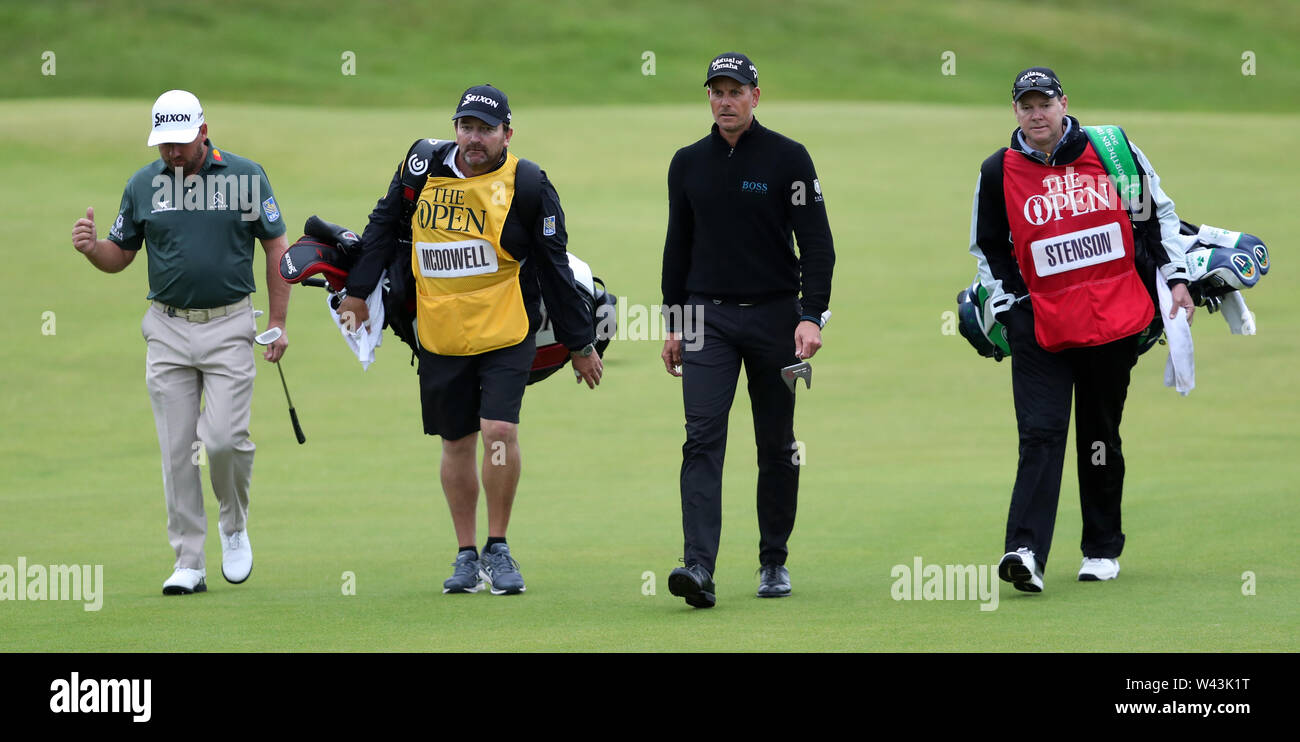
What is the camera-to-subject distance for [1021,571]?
766cm

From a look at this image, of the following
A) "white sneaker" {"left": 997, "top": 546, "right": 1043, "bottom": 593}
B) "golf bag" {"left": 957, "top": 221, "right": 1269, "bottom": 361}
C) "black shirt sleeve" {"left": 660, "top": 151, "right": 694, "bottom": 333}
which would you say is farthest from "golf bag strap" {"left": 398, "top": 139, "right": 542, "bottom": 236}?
"white sneaker" {"left": 997, "top": 546, "right": 1043, "bottom": 593}

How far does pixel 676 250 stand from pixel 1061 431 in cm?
195

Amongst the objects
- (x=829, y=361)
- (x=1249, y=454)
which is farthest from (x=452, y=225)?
(x=829, y=361)

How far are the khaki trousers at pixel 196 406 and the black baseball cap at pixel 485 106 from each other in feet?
5.20

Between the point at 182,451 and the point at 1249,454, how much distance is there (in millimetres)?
8253

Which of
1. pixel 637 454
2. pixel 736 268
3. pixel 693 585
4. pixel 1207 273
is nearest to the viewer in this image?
pixel 693 585

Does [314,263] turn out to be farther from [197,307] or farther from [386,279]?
[197,307]

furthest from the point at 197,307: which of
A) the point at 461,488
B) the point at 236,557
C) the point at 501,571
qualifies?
the point at 501,571

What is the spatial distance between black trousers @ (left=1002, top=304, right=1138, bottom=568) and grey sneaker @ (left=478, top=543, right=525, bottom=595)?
228cm

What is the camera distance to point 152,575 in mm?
9141

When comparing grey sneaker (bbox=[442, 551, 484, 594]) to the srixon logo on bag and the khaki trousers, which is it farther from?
the srixon logo on bag

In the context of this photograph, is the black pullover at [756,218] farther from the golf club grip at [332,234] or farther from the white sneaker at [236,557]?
the white sneaker at [236,557]

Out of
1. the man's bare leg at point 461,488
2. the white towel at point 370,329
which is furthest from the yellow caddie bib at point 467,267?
the man's bare leg at point 461,488

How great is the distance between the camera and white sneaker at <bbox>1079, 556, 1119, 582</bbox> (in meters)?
8.30
